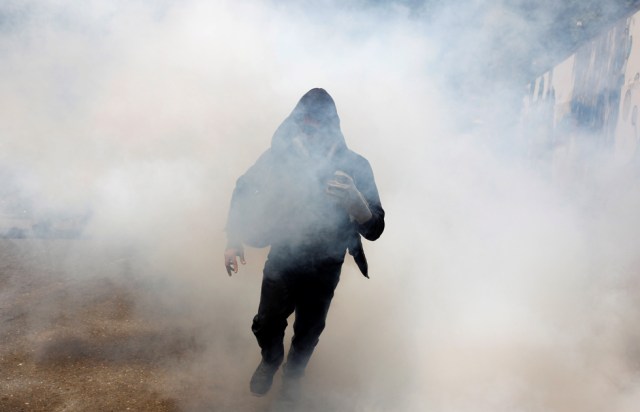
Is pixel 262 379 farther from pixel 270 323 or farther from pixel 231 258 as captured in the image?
pixel 231 258

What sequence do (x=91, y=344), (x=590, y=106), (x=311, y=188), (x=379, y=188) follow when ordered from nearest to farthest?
(x=311, y=188)
(x=91, y=344)
(x=590, y=106)
(x=379, y=188)

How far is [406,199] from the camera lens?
A: 17.3 ft

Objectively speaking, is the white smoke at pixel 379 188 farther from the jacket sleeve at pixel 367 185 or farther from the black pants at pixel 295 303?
the jacket sleeve at pixel 367 185

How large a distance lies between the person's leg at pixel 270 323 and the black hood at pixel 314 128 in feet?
2.19

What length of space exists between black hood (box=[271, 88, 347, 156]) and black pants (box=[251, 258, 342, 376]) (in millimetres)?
597

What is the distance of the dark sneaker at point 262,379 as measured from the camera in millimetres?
3076

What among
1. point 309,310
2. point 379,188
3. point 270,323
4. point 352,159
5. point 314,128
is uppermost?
point 379,188

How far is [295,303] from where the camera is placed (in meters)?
3.02

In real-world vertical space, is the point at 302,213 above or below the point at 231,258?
above

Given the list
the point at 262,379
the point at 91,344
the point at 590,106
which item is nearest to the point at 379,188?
the point at 590,106

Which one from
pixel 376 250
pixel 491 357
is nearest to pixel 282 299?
pixel 491 357

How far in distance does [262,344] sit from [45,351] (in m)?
1.42

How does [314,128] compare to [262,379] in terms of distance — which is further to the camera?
[262,379]

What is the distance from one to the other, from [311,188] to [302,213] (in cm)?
14
